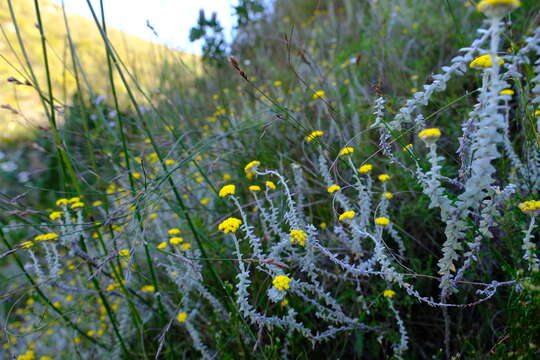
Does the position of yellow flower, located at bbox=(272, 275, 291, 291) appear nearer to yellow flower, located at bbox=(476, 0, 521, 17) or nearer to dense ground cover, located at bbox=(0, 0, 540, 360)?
dense ground cover, located at bbox=(0, 0, 540, 360)

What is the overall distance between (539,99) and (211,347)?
51.9 inches

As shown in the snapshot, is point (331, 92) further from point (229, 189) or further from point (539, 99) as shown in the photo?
point (539, 99)

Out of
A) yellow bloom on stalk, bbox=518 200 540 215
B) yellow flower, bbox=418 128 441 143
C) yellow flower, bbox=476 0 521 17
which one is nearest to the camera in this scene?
yellow flower, bbox=476 0 521 17

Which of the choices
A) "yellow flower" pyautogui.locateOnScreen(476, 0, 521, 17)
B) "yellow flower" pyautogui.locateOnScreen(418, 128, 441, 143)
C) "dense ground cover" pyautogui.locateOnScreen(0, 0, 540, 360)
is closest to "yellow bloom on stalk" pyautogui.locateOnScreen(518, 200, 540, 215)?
"dense ground cover" pyautogui.locateOnScreen(0, 0, 540, 360)

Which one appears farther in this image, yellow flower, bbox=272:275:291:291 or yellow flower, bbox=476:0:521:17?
yellow flower, bbox=272:275:291:291

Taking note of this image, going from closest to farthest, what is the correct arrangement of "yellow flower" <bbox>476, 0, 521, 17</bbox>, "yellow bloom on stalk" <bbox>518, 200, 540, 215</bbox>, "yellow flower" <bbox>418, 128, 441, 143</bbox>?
"yellow flower" <bbox>476, 0, 521, 17</bbox>
"yellow flower" <bbox>418, 128, 441, 143</bbox>
"yellow bloom on stalk" <bbox>518, 200, 540, 215</bbox>

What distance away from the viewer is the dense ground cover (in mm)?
807

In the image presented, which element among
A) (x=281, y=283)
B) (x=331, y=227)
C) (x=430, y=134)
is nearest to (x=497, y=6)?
(x=430, y=134)

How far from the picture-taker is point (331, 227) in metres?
1.51

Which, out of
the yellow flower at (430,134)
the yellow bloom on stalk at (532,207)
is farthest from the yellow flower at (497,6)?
the yellow bloom on stalk at (532,207)

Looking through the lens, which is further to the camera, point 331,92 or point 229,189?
point 331,92

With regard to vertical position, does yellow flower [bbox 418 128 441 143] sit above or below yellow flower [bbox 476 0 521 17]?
below

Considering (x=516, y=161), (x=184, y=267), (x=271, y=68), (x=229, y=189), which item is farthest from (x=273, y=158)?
(x=271, y=68)

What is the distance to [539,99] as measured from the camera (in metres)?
0.64
